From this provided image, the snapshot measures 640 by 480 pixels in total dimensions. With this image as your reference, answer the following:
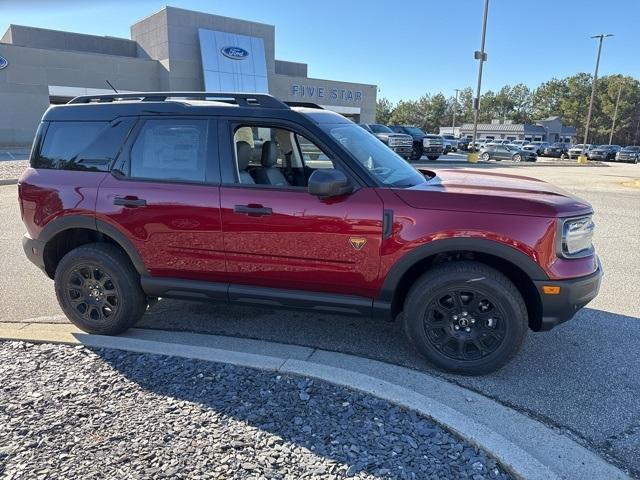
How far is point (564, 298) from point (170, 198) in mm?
2858

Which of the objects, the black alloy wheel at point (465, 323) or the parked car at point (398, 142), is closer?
the black alloy wheel at point (465, 323)

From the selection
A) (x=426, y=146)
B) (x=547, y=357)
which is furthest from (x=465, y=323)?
(x=426, y=146)

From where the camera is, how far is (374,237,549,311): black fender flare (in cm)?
→ 310

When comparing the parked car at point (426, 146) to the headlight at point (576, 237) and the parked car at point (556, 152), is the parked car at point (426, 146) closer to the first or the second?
the headlight at point (576, 237)

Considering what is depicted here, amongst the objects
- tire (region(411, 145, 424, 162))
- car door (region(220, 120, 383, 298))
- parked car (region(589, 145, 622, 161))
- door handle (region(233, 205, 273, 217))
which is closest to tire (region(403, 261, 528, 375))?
car door (region(220, 120, 383, 298))

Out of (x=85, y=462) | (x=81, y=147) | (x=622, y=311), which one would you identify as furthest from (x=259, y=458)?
(x=622, y=311)

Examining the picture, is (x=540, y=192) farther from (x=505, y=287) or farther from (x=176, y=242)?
(x=176, y=242)

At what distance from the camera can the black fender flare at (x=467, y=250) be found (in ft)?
10.2

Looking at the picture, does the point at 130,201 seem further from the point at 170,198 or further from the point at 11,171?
the point at 11,171

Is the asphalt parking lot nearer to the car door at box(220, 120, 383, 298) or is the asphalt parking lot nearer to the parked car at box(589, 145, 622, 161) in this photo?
the car door at box(220, 120, 383, 298)

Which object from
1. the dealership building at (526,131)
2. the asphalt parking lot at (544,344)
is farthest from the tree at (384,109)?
the asphalt parking lot at (544,344)

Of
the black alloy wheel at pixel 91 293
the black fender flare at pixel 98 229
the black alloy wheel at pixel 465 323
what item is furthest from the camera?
the black alloy wheel at pixel 91 293

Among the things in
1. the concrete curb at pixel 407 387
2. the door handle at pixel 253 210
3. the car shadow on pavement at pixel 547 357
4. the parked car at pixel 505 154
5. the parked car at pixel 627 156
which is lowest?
the parked car at pixel 627 156

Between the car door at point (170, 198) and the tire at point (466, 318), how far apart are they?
1.55 m
